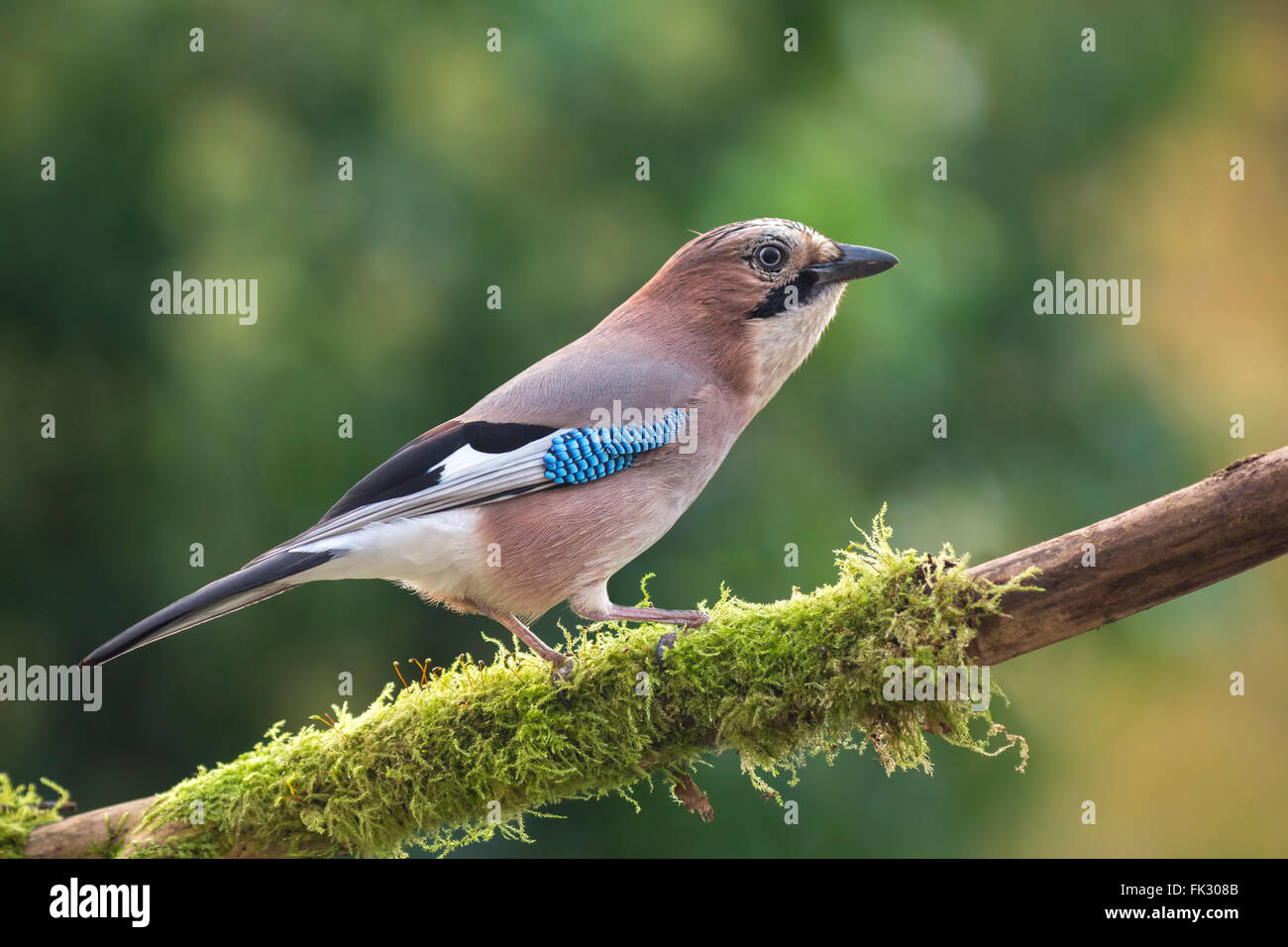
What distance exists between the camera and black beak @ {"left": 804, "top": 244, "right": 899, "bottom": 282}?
5.23 m

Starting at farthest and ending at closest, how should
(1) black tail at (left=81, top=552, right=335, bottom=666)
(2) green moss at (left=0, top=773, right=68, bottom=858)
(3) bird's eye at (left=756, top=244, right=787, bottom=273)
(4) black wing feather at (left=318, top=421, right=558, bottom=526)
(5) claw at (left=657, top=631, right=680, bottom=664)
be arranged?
(3) bird's eye at (left=756, top=244, right=787, bottom=273), (4) black wing feather at (left=318, top=421, right=558, bottom=526), (2) green moss at (left=0, top=773, right=68, bottom=858), (5) claw at (left=657, top=631, right=680, bottom=664), (1) black tail at (left=81, top=552, right=335, bottom=666)

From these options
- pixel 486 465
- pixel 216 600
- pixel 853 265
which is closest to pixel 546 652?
pixel 486 465

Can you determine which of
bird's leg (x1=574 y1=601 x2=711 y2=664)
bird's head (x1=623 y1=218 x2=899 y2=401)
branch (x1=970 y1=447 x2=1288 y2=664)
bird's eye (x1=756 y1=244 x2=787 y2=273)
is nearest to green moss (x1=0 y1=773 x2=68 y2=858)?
bird's leg (x1=574 y1=601 x2=711 y2=664)

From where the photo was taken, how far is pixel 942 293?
7629 millimetres

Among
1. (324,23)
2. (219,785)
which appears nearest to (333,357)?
(324,23)

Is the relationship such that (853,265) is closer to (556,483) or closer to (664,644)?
(556,483)

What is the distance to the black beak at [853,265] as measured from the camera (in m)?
5.23

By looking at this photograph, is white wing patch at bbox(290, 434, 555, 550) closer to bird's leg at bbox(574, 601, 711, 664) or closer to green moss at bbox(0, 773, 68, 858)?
bird's leg at bbox(574, 601, 711, 664)

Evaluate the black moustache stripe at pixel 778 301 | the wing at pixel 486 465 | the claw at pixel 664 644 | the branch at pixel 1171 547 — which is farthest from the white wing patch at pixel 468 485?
the branch at pixel 1171 547

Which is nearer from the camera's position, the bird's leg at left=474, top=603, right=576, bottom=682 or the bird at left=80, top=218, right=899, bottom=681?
the bird's leg at left=474, top=603, right=576, bottom=682

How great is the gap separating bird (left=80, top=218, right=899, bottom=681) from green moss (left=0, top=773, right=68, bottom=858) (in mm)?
1048

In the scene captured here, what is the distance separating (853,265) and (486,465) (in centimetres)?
179

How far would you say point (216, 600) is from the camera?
4.07m

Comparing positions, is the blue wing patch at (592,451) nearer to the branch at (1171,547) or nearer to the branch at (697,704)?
the branch at (697,704)
